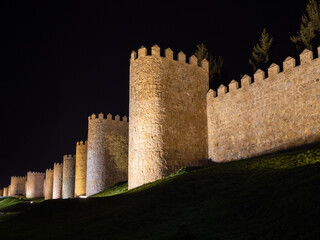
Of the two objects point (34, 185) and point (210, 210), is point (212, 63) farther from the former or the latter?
point (34, 185)

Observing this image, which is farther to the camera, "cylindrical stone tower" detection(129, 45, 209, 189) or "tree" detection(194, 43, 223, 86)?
"tree" detection(194, 43, 223, 86)

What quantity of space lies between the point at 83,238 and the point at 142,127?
30.5 feet

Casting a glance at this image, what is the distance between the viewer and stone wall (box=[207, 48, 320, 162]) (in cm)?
1410

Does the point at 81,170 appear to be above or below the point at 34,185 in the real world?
below

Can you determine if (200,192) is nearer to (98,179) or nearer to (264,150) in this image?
(264,150)

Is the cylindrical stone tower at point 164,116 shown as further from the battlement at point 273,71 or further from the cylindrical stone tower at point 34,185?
the cylindrical stone tower at point 34,185

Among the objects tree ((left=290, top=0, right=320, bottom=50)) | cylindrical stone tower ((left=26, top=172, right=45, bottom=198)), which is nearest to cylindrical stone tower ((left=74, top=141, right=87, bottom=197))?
Result: tree ((left=290, top=0, right=320, bottom=50))

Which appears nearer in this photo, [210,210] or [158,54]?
Answer: [210,210]

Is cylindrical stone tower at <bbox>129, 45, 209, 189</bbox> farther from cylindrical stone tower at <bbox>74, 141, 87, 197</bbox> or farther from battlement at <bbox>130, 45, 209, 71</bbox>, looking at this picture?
cylindrical stone tower at <bbox>74, 141, 87, 197</bbox>

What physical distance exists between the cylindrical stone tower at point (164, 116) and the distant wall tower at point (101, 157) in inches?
338

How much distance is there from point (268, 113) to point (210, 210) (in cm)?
807

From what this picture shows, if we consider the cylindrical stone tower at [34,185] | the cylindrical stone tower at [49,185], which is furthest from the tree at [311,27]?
the cylindrical stone tower at [34,185]

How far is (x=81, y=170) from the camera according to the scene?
3106cm

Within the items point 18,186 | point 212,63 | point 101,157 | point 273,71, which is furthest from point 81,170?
point 18,186
